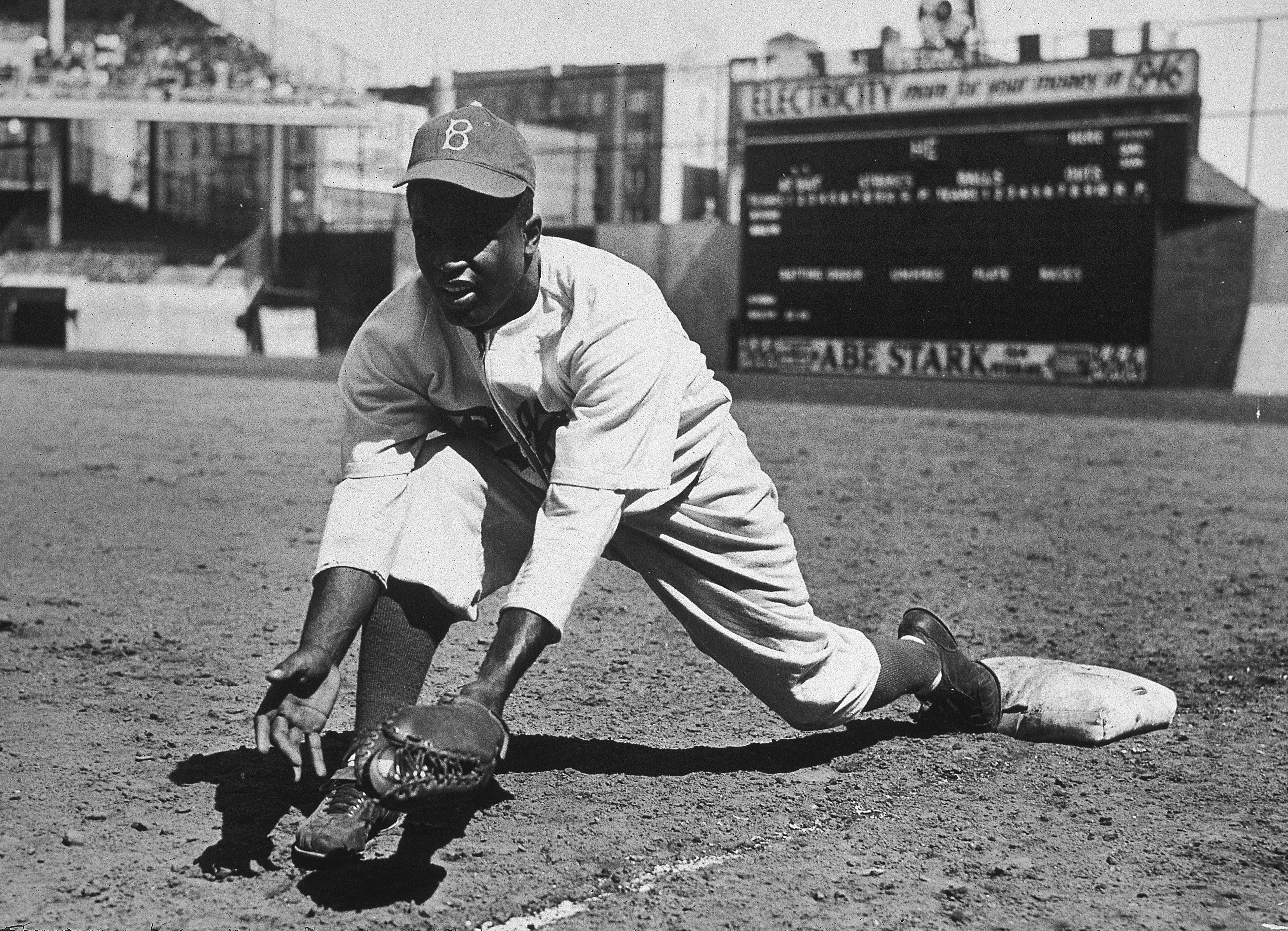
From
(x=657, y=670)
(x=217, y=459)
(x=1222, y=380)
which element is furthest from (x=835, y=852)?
(x=1222, y=380)

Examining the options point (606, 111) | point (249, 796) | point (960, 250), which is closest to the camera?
point (249, 796)

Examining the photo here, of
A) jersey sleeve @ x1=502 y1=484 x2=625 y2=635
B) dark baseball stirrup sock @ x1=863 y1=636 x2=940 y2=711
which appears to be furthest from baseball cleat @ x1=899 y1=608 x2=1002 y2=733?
jersey sleeve @ x1=502 y1=484 x2=625 y2=635

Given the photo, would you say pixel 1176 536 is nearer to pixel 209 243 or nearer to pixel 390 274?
pixel 390 274

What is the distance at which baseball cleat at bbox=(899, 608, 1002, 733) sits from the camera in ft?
10.9

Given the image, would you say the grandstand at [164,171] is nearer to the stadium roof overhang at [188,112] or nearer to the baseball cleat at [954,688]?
the stadium roof overhang at [188,112]

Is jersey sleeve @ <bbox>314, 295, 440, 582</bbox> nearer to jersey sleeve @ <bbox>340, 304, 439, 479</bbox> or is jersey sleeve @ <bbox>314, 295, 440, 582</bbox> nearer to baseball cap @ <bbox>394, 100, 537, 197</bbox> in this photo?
jersey sleeve @ <bbox>340, 304, 439, 479</bbox>

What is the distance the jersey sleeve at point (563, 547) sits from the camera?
89.0 inches

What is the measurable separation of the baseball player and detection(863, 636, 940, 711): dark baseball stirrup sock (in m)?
0.07

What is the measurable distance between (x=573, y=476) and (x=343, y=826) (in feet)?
2.31

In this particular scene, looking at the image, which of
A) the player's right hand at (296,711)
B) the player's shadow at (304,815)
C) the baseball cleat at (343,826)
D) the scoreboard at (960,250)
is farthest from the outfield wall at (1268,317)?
the player's right hand at (296,711)

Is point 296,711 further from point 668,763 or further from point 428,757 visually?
point 668,763

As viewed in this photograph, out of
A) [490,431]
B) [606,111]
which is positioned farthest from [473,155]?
[606,111]

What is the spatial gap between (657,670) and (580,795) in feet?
4.08

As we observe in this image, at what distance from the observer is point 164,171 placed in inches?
1307
